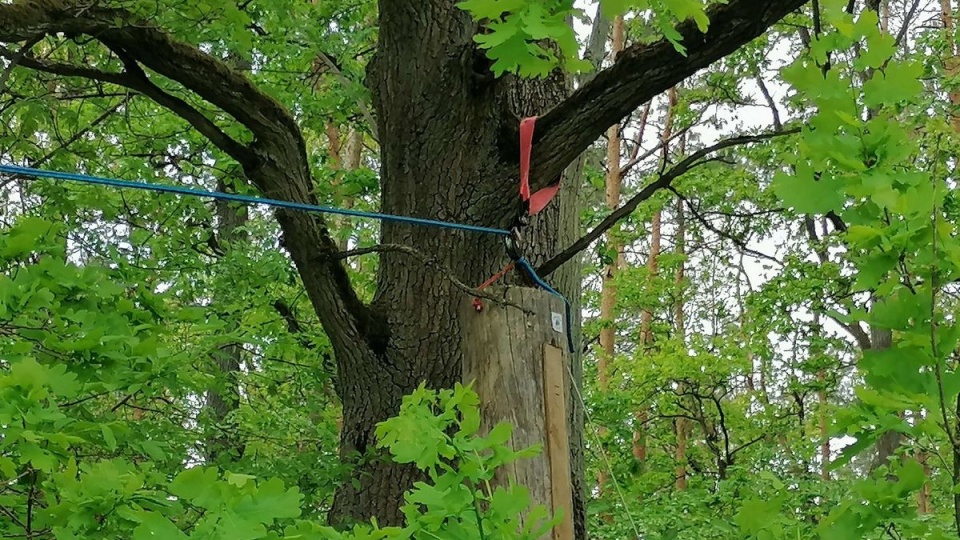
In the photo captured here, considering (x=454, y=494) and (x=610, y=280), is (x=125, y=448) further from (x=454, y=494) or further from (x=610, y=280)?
(x=610, y=280)

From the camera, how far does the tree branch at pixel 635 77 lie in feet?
6.31

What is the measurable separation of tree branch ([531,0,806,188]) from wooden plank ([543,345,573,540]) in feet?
2.25

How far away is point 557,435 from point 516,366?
0.17 m

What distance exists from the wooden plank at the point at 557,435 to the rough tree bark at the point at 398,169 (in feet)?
2.35

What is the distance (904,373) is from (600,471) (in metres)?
9.04

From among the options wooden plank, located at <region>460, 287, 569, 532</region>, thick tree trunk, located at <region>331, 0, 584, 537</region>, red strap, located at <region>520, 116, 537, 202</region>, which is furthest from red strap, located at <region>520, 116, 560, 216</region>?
wooden plank, located at <region>460, 287, 569, 532</region>

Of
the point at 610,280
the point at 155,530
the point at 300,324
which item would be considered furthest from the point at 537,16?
the point at 610,280

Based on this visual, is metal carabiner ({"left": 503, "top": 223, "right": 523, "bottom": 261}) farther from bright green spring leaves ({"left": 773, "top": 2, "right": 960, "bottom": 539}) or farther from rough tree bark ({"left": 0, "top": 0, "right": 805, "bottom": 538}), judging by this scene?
bright green spring leaves ({"left": 773, "top": 2, "right": 960, "bottom": 539})

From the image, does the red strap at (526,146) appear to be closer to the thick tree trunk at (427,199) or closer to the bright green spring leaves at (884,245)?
the thick tree trunk at (427,199)

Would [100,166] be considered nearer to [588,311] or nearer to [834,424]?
[834,424]

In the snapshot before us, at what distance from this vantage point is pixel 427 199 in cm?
251

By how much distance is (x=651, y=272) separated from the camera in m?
10.6

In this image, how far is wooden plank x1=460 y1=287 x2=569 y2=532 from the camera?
160 cm

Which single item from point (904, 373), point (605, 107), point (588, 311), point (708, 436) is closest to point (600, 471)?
point (708, 436)
